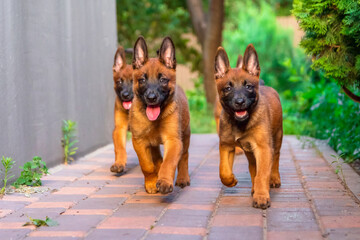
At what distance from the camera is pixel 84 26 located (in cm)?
807

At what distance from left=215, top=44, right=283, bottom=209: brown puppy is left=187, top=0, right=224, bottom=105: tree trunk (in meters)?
9.15

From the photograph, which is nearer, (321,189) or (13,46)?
(321,189)

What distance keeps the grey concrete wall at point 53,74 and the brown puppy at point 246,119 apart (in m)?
2.22

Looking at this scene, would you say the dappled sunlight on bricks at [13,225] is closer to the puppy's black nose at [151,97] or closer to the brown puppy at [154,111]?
the brown puppy at [154,111]

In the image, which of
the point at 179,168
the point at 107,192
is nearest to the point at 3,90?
the point at 107,192

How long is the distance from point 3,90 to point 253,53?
253 centimetres

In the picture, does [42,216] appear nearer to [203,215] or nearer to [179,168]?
[203,215]

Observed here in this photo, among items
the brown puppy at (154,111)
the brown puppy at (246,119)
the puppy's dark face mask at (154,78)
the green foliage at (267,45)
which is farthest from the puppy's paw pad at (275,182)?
the green foliage at (267,45)

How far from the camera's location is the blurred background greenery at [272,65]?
7.73 metres

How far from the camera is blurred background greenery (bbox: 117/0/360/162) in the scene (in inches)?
304

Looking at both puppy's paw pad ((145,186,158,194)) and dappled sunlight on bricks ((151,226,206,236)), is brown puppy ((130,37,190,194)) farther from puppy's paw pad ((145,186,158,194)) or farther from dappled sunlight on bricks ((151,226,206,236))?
dappled sunlight on bricks ((151,226,206,236))

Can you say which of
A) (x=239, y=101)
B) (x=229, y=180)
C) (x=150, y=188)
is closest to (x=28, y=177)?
(x=150, y=188)

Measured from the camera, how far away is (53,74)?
22.5ft

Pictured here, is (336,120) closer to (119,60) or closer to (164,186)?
(119,60)
